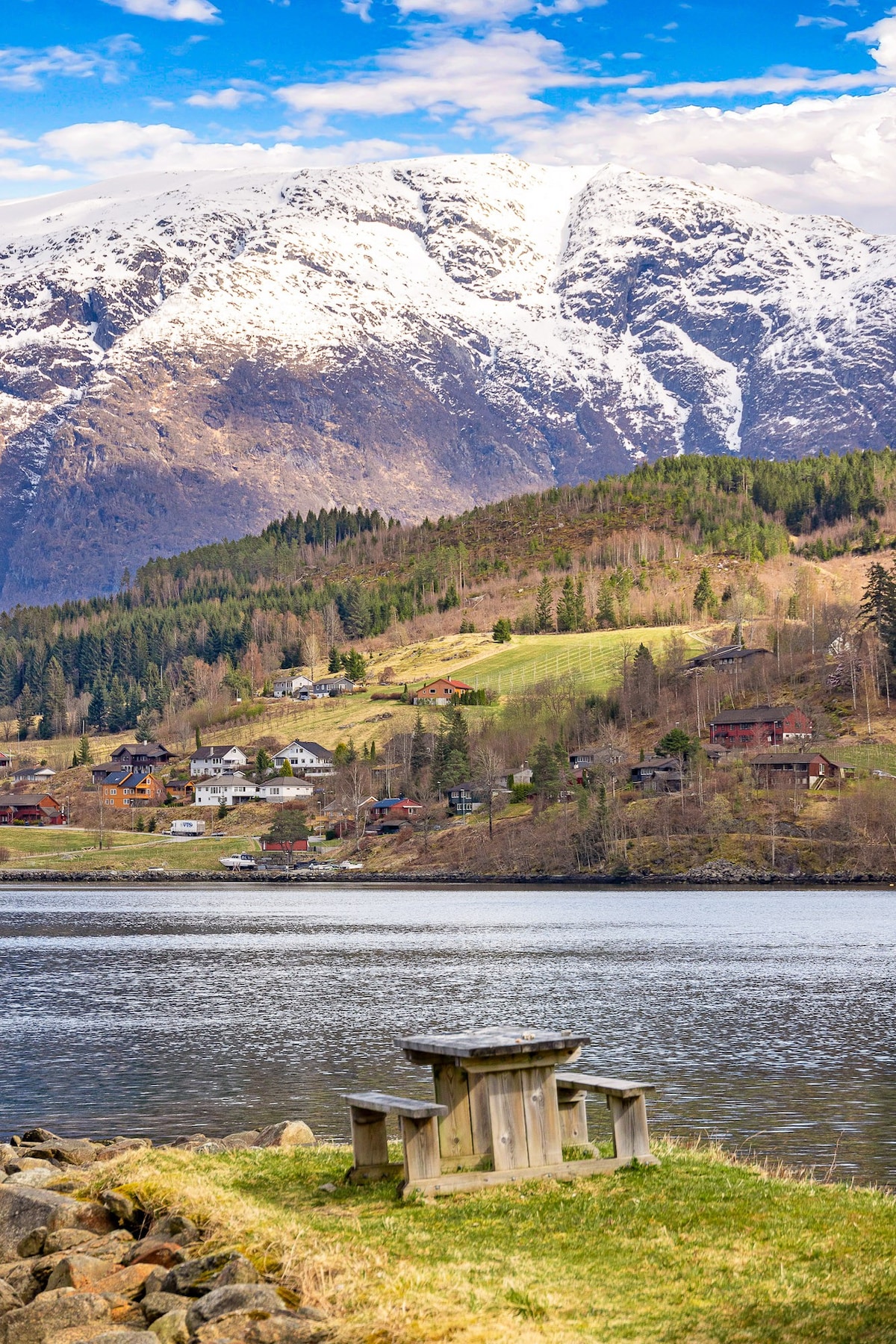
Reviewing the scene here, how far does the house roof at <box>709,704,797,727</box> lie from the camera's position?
6786 inches

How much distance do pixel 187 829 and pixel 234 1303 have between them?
180 meters

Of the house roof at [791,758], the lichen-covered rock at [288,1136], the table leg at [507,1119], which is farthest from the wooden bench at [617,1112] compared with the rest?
the house roof at [791,758]

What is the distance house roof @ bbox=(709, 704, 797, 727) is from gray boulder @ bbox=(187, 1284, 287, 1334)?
16131 centimetres

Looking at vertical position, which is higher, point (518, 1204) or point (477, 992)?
point (518, 1204)

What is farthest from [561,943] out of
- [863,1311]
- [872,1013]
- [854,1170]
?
[863,1311]

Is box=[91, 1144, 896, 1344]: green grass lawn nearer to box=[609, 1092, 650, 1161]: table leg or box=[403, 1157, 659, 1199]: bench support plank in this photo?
box=[403, 1157, 659, 1199]: bench support plank

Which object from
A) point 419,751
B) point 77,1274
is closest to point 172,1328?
point 77,1274

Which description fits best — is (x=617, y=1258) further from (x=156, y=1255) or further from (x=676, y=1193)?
(x=156, y=1255)

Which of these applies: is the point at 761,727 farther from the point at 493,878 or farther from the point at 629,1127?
the point at 629,1127

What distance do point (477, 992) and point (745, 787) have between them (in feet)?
330

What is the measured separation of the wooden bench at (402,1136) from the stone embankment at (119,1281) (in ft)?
9.01

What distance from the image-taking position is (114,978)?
219ft

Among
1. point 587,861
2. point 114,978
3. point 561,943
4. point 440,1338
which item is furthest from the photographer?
point 587,861

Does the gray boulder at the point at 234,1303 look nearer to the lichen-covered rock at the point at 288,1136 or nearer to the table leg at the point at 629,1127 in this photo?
the table leg at the point at 629,1127
